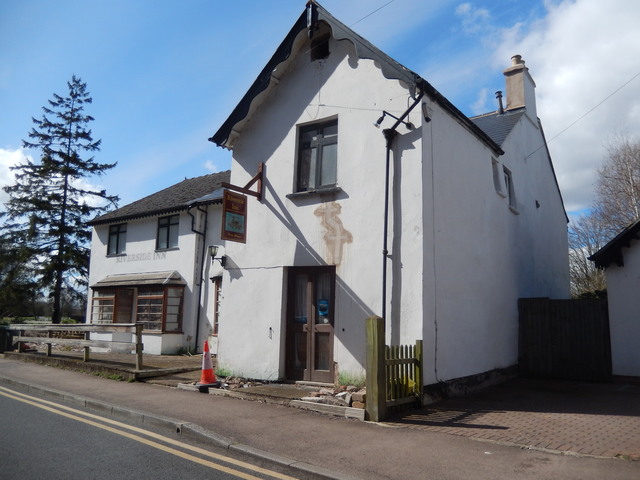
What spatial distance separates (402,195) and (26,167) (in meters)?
30.7

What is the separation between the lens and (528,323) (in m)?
13.1

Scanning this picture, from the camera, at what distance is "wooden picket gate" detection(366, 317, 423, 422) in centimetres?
715

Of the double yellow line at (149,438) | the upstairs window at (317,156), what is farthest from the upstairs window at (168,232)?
the double yellow line at (149,438)

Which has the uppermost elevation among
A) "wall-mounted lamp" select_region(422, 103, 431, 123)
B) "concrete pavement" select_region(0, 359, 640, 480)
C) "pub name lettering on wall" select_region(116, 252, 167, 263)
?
"wall-mounted lamp" select_region(422, 103, 431, 123)

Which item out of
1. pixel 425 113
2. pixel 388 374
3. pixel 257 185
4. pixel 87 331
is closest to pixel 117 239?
pixel 87 331

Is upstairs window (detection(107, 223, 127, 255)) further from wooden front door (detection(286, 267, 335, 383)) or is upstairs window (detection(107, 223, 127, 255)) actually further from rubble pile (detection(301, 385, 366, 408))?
rubble pile (detection(301, 385, 366, 408))

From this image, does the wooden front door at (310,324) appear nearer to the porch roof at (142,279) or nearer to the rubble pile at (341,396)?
the rubble pile at (341,396)

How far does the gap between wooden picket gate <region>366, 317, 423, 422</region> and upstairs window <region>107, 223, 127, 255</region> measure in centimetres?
1782

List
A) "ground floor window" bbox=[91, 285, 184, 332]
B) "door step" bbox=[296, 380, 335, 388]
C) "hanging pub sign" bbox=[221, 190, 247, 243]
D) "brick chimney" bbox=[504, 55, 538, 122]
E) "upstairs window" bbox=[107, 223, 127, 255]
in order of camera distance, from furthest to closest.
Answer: "upstairs window" bbox=[107, 223, 127, 255] < "ground floor window" bbox=[91, 285, 184, 332] < "brick chimney" bbox=[504, 55, 538, 122] < "hanging pub sign" bbox=[221, 190, 247, 243] < "door step" bbox=[296, 380, 335, 388]

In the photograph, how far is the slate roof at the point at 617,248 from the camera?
11.2 metres

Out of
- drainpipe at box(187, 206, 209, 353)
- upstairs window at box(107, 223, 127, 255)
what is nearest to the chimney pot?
drainpipe at box(187, 206, 209, 353)

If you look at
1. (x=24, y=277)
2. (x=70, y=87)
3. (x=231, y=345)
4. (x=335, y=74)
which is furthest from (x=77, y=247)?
(x=335, y=74)

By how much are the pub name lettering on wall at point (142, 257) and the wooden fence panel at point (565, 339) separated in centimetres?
1419

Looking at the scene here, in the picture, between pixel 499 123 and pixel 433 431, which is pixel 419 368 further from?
pixel 499 123
